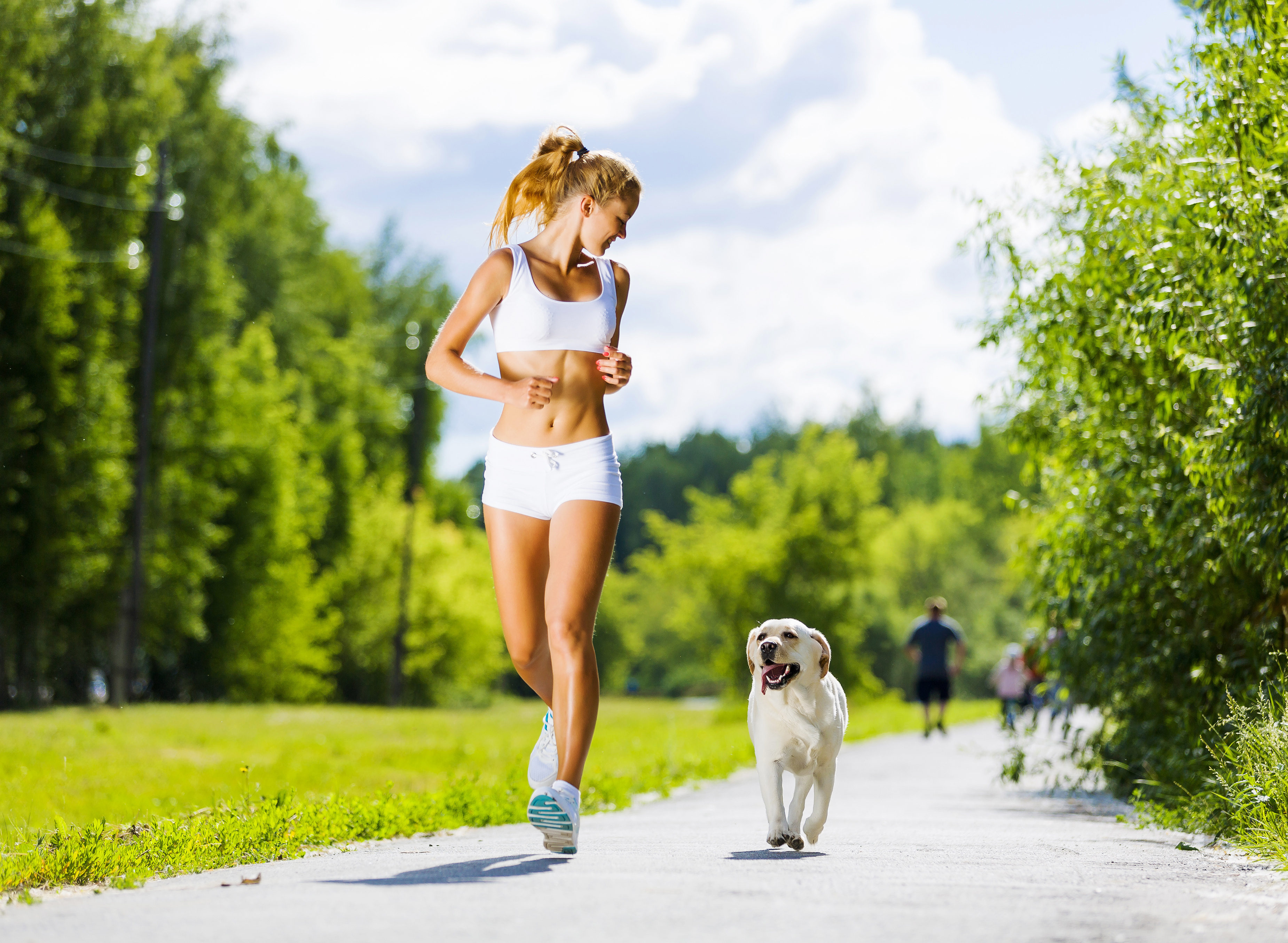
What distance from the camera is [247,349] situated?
44.6 m

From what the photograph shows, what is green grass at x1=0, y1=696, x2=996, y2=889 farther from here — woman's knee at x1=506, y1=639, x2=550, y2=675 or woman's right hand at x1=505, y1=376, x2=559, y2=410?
woman's right hand at x1=505, y1=376, x2=559, y2=410

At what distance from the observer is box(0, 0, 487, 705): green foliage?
31.3m

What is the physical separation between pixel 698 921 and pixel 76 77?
109 feet

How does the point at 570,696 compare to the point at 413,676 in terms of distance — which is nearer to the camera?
the point at 570,696

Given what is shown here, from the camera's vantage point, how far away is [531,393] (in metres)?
5.50

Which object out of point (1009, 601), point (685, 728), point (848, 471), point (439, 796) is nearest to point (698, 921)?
point (439, 796)

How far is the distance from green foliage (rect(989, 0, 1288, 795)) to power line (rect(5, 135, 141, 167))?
27.0m

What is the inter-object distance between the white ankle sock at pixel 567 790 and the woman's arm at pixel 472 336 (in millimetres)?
1529

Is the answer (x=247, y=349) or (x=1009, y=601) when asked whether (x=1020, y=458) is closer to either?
(x=1009, y=601)

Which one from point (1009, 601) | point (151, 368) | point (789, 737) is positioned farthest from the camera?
point (1009, 601)

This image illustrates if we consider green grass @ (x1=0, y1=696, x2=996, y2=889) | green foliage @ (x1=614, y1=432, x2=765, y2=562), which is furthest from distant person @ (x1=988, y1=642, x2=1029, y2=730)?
green foliage @ (x1=614, y1=432, x2=765, y2=562)

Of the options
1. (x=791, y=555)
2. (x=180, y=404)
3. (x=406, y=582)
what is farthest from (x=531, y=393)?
(x=406, y=582)

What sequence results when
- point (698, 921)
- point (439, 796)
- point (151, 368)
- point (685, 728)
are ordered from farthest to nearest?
point (151, 368)
point (685, 728)
point (439, 796)
point (698, 921)

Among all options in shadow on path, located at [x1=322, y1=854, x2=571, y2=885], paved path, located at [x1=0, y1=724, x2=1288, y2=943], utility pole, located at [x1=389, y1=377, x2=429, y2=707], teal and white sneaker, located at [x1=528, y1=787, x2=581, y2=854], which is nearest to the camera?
paved path, located at [x1=0, y1=724, x2=1288, y2=943]
